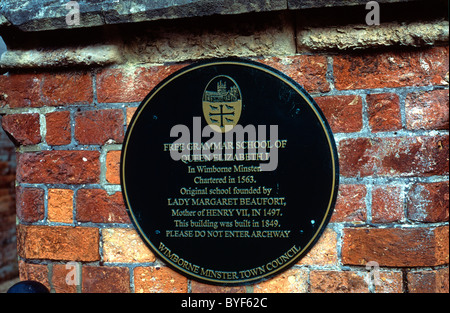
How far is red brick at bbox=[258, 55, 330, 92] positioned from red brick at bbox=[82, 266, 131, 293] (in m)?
1.01

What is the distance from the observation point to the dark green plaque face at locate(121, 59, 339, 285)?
1427 mm

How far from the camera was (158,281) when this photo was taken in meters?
1.53

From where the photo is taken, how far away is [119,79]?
61.5 inches

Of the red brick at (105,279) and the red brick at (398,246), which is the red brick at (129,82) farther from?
the red brick at (398,246)

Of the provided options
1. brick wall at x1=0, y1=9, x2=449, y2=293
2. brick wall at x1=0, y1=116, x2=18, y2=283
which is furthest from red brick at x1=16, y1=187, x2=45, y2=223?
brick wall at x1=0, y1=116, x2=18, y2=283

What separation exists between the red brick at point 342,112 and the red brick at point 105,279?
995 millimetres

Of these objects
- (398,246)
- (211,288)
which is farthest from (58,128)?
(398,246)

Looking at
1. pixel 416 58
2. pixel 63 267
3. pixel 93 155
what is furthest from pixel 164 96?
pixel 416 58

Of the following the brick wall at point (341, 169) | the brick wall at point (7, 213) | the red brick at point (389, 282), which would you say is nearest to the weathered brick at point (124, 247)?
the brick wall at point (341, 169)

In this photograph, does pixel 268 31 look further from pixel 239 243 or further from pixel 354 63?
pixel 239 243

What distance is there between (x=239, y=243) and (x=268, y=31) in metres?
0.81

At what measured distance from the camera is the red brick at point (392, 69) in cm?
136

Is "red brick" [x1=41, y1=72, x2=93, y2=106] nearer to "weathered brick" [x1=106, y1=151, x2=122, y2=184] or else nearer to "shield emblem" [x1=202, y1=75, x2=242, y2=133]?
"weathered brick" [x1=106, y1=151, x2=122, y2=184]
